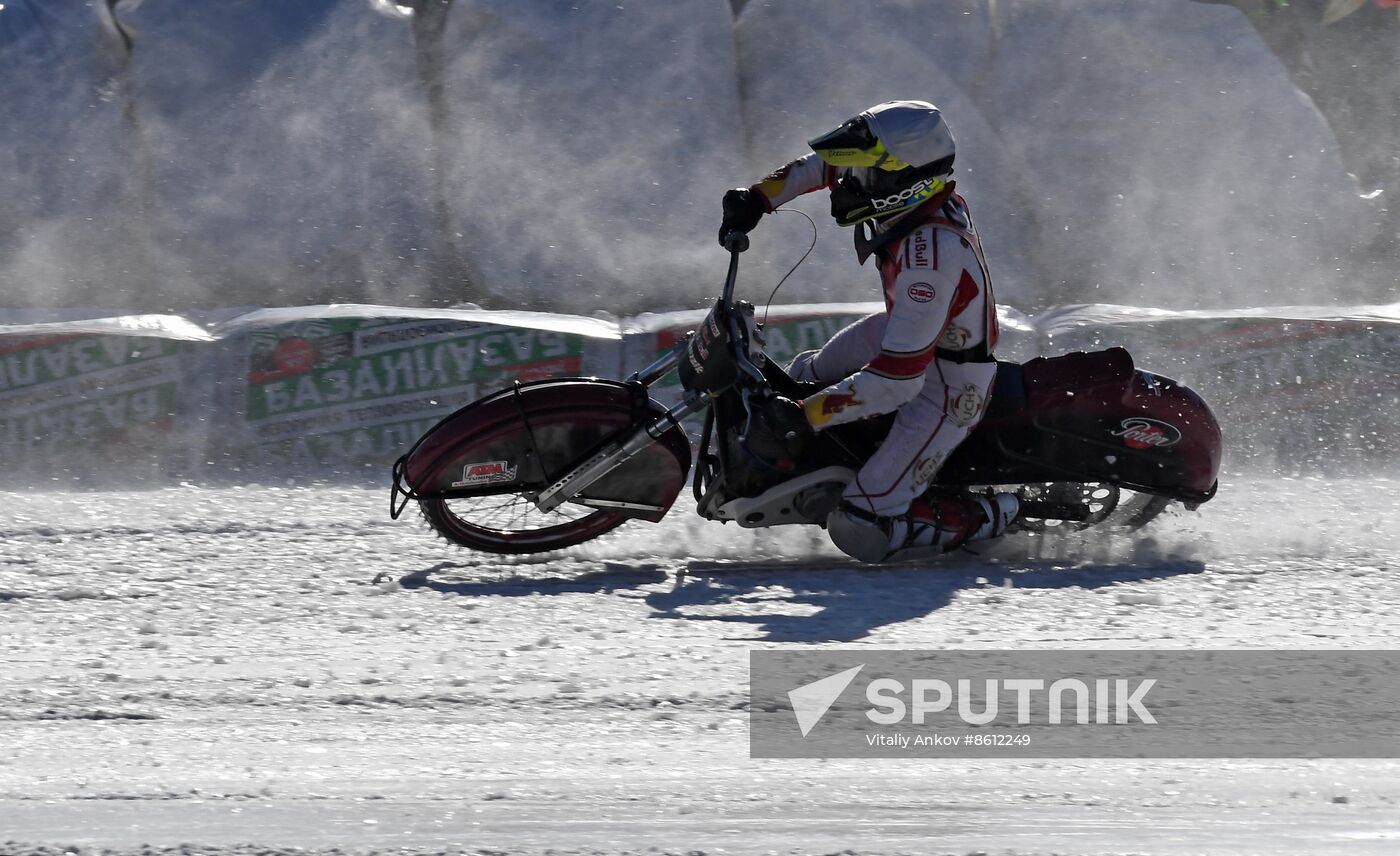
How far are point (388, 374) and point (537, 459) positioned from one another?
77.4 inches

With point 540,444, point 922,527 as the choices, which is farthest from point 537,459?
point 922,527

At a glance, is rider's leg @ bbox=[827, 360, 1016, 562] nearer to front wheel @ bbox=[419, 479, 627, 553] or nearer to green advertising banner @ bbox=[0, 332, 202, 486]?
front wheel @ bbox=[419, 479, 627, 553]

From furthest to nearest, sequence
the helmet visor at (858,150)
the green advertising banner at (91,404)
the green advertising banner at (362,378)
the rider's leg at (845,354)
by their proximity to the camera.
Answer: the green advertising banner at (362,378) < the green advertising banner at (91,404) < the rider's leg at (845,354) < the helmet visor at (858,150)

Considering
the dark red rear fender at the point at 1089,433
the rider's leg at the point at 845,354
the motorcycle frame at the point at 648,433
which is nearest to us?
the motorcycle frame at the point at 648,433

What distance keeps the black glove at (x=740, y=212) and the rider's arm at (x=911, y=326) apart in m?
0.54

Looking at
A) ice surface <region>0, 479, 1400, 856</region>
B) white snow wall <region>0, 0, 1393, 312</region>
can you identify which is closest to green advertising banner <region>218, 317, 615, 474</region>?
ice surface <region>0, 479, 1400, 856</region>

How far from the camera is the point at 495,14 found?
900 centimetres

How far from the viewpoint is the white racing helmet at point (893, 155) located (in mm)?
4688

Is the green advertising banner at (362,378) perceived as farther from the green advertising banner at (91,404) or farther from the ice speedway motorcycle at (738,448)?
the ice speedway motorcycle at (738,448)

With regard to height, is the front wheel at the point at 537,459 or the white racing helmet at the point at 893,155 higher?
the white racing helmet at the point at 893,155

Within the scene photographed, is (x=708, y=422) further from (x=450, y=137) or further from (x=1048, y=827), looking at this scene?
(x=450, y=137)

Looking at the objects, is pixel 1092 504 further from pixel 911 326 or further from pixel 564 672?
pixel 564 672

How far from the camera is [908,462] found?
497 centimetres

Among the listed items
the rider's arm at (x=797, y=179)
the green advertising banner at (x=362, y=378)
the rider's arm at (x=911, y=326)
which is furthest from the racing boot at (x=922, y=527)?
the green advertising banner at (x=362, y=378)
